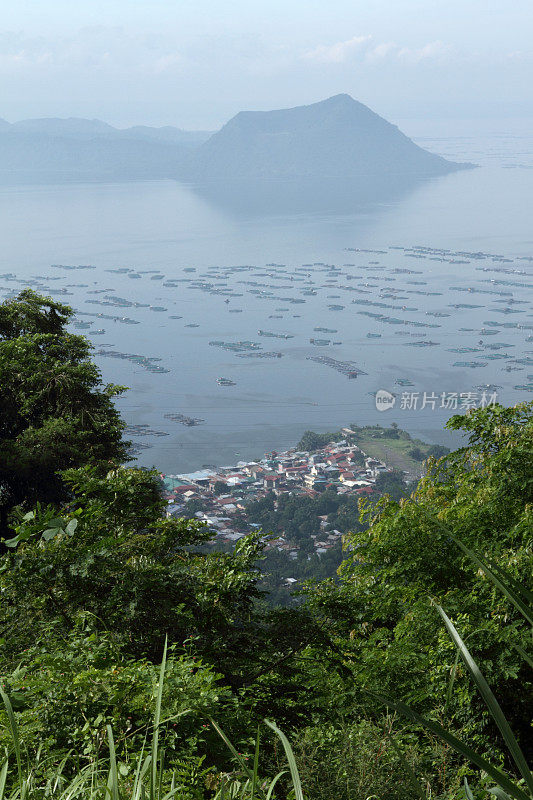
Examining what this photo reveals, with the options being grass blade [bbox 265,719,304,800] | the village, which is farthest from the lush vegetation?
the village

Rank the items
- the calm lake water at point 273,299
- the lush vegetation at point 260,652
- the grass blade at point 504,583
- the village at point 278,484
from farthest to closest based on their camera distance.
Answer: the calm lake water at point 273,299, the village at point 278,484, the lush vegetation at point 260,652, the grass blade at point 504,583

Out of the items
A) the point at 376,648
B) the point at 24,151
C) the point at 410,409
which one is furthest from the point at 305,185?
the point at 376,648

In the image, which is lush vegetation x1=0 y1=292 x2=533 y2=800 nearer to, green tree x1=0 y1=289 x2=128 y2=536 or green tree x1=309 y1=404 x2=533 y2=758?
green tree x1=309 y1=404 x2=533 y2=758

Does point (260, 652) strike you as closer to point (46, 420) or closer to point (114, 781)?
point (114, 781)

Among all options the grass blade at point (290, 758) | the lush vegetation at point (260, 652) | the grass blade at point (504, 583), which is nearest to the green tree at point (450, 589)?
the lush vegetation at point (260, 652)

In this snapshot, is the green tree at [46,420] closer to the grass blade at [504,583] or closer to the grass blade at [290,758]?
the grass blade at [290,758]
